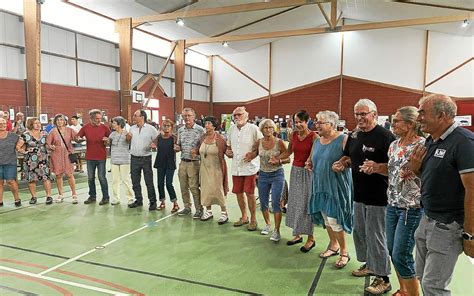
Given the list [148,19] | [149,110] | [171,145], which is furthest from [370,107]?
[149,110]

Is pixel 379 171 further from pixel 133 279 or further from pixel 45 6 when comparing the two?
pixel 45 6

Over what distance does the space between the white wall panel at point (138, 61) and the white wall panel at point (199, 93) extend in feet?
16.1

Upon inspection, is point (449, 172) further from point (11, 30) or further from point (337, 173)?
point (11, 30)

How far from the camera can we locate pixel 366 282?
3.18 m

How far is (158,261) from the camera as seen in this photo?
12.1ft

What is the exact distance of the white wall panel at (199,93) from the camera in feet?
72.2

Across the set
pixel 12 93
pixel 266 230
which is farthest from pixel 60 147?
pixel 12 93

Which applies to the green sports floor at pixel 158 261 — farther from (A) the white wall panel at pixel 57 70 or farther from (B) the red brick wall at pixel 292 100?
(B) the red brick wall at pixel 292 100

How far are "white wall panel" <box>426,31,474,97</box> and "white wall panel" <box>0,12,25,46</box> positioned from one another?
1901 cm

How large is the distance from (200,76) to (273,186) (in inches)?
749

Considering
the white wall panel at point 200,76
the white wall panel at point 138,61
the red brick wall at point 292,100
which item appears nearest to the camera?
the red brick wall at point 292,100

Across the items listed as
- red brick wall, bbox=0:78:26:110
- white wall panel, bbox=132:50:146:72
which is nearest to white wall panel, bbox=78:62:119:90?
white wall panel, bbox=132:50:146:72

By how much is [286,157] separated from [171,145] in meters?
2.23

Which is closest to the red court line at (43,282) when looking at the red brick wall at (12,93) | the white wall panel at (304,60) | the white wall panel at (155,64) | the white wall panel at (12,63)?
the red brick wall at (12,93)
